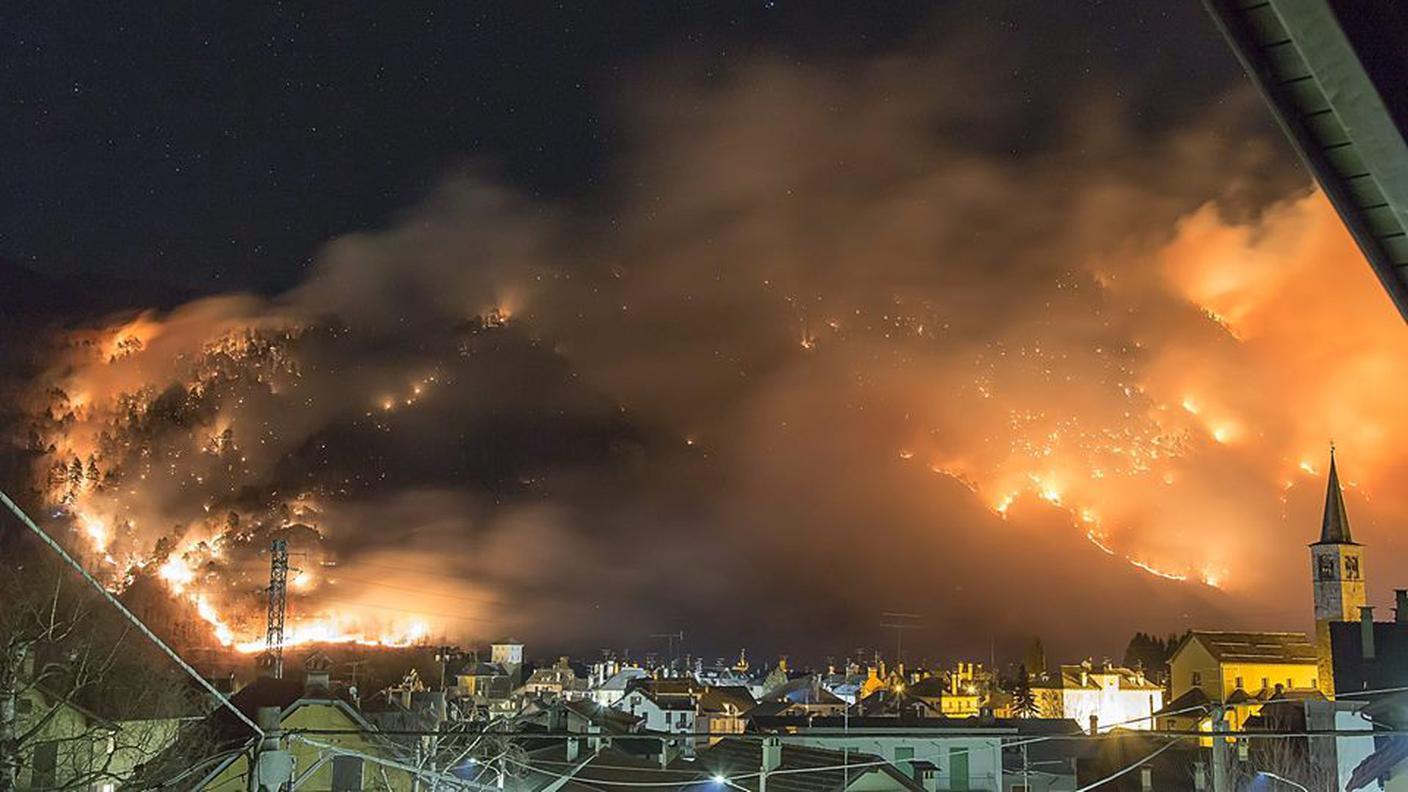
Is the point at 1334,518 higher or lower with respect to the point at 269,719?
higher

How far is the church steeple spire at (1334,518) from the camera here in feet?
249

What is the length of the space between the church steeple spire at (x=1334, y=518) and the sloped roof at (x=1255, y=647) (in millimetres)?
12790

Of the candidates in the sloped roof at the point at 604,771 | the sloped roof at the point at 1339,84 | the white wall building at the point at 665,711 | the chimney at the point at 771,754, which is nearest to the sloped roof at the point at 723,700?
the white wall building at the point at 665,711

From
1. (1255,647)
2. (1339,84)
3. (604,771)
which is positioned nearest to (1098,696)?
(1255,647)

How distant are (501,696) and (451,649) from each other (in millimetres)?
20528

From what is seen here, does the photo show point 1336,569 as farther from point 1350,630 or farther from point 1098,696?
point 1350,630

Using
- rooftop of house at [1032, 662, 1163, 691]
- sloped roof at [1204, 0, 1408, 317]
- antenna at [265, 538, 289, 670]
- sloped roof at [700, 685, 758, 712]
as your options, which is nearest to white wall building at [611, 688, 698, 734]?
sloped roof at [700, 685, 758, 712]

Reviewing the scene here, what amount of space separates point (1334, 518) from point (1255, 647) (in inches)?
581

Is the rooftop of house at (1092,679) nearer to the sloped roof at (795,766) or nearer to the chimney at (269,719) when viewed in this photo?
the sloped roof at (795,766)

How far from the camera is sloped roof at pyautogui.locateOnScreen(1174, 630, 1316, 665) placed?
8550 centimetres

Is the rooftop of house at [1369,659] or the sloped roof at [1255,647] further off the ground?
the sloped roof at [1255,647]

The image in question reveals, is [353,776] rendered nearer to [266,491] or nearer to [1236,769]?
[1236,769]

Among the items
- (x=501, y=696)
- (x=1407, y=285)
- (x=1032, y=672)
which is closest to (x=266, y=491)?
(x=501, y=696)

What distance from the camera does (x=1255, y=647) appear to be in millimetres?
87500
